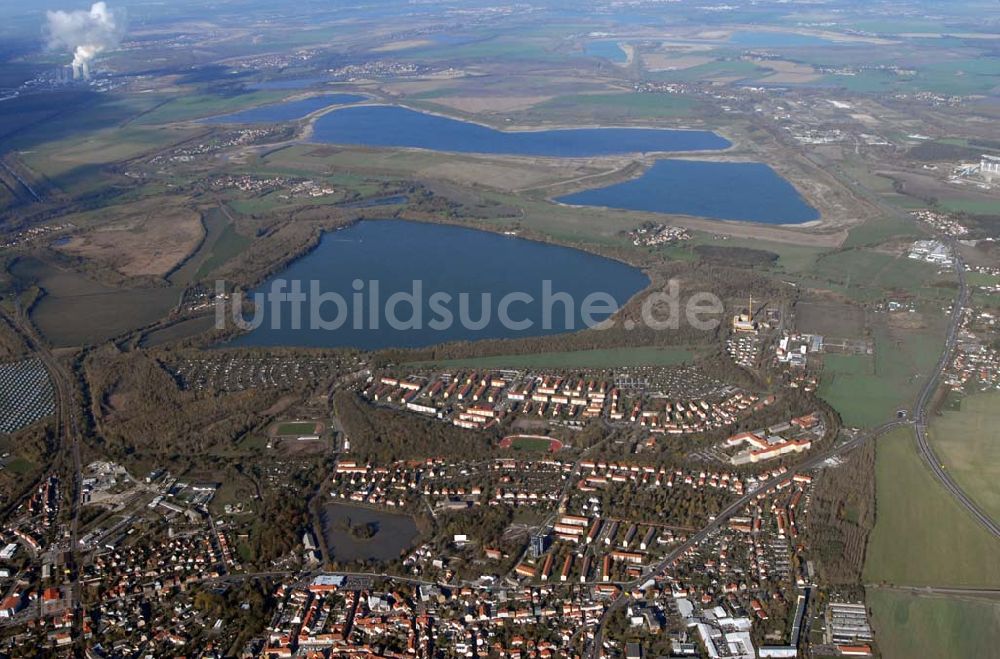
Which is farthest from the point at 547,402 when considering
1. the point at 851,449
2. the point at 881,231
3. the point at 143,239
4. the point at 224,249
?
the point at 143,239

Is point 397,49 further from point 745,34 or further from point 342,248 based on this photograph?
point 342,248

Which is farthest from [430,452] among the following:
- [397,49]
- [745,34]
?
[745,34]

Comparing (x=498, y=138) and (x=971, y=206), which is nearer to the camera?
(x=971, y=206)

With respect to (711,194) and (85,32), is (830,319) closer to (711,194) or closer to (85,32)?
(711,194)

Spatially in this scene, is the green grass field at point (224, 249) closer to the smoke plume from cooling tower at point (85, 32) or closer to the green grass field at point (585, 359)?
the green grass field at point (585, 359)

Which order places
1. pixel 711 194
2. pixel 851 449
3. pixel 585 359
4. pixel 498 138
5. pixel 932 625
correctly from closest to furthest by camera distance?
pixel 932 625
pixel 851 449
pixel 585 359
pixel 711 194
pixel 498 138
